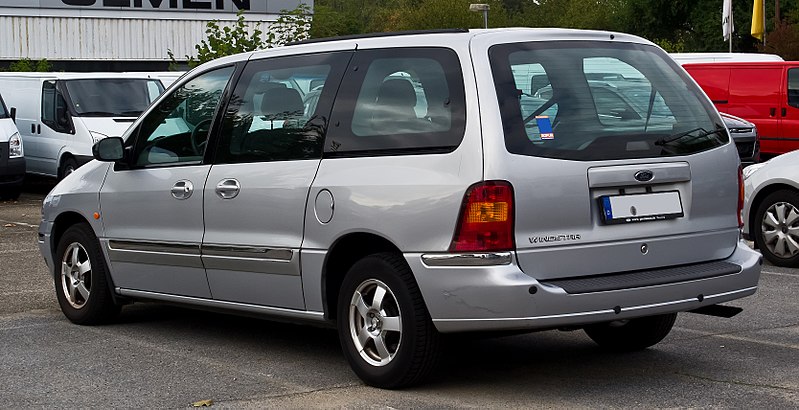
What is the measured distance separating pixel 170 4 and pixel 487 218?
34.6 m

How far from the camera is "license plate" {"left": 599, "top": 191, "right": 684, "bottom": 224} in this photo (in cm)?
601

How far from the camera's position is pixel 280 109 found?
696 cm

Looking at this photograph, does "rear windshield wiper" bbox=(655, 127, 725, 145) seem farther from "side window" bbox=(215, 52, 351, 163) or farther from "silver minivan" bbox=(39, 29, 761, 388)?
"side window" bbox=(215, 52, 351, 163)

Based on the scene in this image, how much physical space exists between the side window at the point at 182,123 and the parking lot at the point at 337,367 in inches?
43.0

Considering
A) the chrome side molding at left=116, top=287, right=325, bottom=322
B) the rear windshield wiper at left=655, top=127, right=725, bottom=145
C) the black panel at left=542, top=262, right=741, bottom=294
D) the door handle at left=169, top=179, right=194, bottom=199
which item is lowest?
the chrome side molding at left=116, top=287, right=325, bottom=322

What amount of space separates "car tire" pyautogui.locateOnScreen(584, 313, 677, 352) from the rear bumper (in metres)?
1.01

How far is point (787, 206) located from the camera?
1071cm

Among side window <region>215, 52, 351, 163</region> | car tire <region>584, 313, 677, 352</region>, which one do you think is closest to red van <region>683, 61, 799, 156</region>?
car tire <region>584, 313, 677, 352</region>

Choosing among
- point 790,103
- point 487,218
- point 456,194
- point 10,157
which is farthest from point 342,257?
point 790,103

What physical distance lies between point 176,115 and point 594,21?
3459 inches

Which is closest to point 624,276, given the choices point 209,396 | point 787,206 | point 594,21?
point 209,396

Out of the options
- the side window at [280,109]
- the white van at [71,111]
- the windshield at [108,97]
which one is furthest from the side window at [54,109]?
the side window at [280,109]

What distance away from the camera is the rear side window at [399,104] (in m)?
6.08

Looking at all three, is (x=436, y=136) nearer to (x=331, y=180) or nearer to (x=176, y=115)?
(x=331, y=180)
